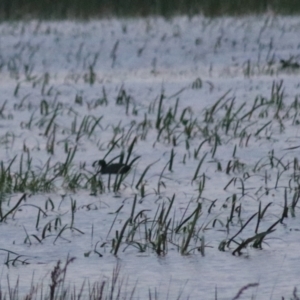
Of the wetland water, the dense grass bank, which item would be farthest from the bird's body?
the dense grass bank

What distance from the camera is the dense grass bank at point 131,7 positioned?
599 inches

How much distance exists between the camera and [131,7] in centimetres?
1594

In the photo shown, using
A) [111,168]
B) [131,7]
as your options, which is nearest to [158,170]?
[111,168]

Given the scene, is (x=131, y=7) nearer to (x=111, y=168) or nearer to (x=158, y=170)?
(x=158, y=170)

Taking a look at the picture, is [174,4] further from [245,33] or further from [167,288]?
[167,288]

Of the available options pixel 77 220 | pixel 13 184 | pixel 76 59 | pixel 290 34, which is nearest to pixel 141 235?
pixel 77 220

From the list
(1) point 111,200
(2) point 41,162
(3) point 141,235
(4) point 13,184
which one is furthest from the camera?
(2) point 41,162

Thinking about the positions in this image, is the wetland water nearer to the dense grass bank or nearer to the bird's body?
the bird's body

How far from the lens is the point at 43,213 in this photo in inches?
157

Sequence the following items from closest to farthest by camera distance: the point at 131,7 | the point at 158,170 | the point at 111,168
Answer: the point at 111,168 → the point at 158,170 → the point at 131,7

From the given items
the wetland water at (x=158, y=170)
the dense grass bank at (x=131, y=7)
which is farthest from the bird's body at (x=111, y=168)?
the dense grass bank at (x=131, y=7)

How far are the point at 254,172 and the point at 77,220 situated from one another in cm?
142

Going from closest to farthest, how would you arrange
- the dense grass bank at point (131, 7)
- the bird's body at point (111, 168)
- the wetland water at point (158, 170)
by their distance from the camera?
1. the wetland water at point (158, 170)
2. the bird's body at point (111, 168)
3. the dense grass bank at point (131, 7)

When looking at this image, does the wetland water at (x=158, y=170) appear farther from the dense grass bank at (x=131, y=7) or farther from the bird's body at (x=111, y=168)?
the dense grass bank at (x=131, y=7)
